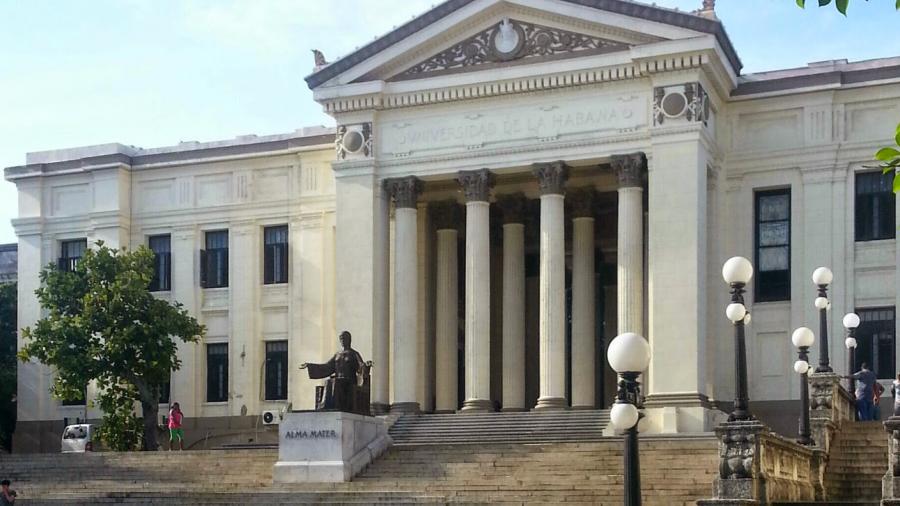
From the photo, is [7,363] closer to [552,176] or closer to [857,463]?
[552,176]

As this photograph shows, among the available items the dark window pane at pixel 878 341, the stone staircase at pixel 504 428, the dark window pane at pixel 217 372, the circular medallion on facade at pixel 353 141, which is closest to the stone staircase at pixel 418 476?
the stone staircase at pixel 504 428

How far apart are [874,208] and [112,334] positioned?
2341 cm

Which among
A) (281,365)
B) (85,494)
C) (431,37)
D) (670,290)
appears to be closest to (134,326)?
(281,365)

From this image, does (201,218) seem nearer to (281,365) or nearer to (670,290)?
(281,365)

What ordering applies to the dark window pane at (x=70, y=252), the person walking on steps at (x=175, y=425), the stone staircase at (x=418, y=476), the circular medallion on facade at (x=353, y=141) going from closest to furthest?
the stone staircase at (x=418, y=476)
the circular medallion on facade at (x=353, y=141)
the person walking on steps at (x=175, y=425)
the dark window pane at (x=70, y=252)

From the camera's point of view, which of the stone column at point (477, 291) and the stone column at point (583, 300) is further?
the stone column at point (583, 300)

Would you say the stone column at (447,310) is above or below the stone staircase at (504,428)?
above

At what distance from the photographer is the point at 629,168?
4072 centimetres

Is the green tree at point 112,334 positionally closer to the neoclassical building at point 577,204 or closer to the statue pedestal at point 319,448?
the neoclassical building at point 577,204

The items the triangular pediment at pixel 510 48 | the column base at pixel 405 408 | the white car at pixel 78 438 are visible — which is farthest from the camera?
the white car at pixel 78 438

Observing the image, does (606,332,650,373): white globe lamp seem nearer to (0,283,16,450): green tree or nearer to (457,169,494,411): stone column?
(457,169,494,411): stone column

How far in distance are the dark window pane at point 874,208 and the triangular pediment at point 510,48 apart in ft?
Answer: 27.0

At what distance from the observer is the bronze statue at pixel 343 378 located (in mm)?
34844

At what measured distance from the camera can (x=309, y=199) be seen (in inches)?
1898
